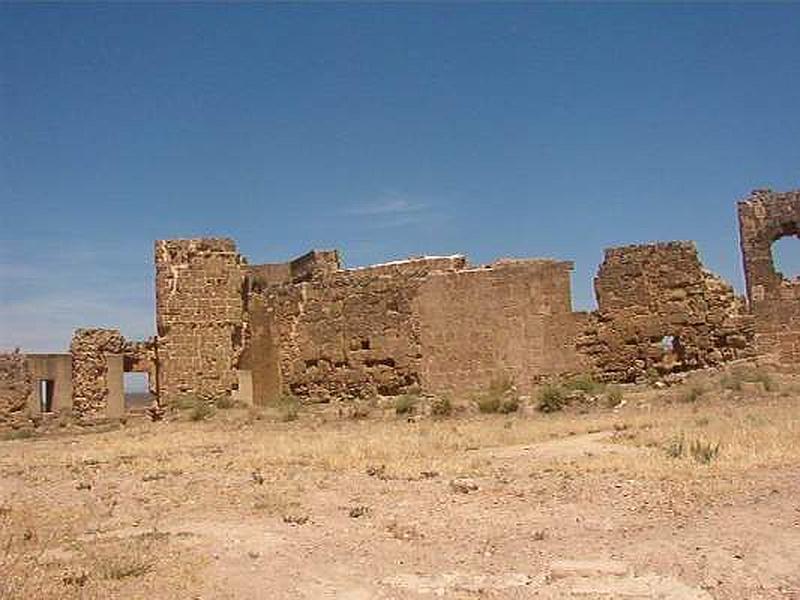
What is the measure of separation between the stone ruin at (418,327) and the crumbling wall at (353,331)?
28 millimetres

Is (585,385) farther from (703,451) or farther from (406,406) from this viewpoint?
(703,451)

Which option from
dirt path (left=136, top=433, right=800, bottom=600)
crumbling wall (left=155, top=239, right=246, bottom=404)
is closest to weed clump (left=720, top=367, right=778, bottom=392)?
dirt path (left=136, top=433, right=800, bottom=600)

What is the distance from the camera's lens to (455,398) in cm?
1731

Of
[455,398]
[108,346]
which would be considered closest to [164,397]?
[108,346]

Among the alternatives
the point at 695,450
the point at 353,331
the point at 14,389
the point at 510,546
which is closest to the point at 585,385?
the point at 353,331

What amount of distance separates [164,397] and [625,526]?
14501 millimetres

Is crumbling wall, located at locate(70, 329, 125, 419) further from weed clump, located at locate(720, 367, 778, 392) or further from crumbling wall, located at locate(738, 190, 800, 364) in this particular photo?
crumbling wall, located at locate(738, 190, 800, 364)

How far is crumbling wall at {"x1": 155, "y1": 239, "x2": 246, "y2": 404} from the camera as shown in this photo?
19.4 m

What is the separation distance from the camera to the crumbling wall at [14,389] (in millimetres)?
20969

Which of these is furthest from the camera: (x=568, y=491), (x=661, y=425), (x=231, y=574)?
(x=661, y=425)

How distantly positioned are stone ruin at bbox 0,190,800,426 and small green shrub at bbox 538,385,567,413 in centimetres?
168

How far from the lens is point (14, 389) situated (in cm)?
2125

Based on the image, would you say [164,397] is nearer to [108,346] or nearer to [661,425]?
[108,346]

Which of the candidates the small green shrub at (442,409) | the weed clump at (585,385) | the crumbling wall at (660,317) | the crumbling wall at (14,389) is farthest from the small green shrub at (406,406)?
the crumbling wall at (14,389)
